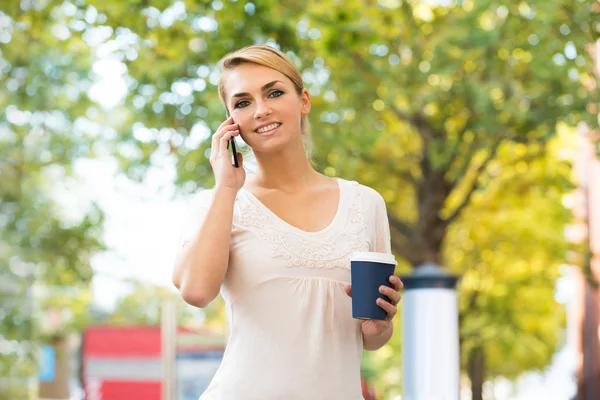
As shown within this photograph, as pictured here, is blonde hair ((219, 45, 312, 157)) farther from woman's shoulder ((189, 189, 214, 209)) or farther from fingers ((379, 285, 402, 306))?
fingers ((379, 285, 402, 306))

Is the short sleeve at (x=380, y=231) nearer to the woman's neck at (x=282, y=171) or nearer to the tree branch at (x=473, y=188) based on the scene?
the woman's neck at (x=282, y=171)

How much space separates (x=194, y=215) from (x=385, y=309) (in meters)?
0.48

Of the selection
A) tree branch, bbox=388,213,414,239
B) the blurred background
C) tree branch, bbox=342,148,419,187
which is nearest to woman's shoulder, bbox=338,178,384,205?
the blurred background

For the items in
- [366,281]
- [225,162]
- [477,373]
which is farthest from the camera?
[477,373]

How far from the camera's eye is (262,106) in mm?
2066

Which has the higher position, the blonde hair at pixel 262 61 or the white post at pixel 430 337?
the blonde hair at pixel 262 61

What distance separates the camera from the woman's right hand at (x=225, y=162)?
2.03 m

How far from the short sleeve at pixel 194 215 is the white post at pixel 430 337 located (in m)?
5.46

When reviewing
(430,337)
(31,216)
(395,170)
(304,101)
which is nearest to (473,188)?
(395,170)

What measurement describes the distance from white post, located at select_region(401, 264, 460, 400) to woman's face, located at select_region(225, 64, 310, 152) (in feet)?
17.9

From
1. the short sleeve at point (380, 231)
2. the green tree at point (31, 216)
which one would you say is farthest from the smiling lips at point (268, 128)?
the green tree at point (31, 216)

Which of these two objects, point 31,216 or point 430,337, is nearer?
point 430,337

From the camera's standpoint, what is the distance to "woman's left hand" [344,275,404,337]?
6.39 ft

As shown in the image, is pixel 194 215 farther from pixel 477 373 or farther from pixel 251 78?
pixel 477 373
